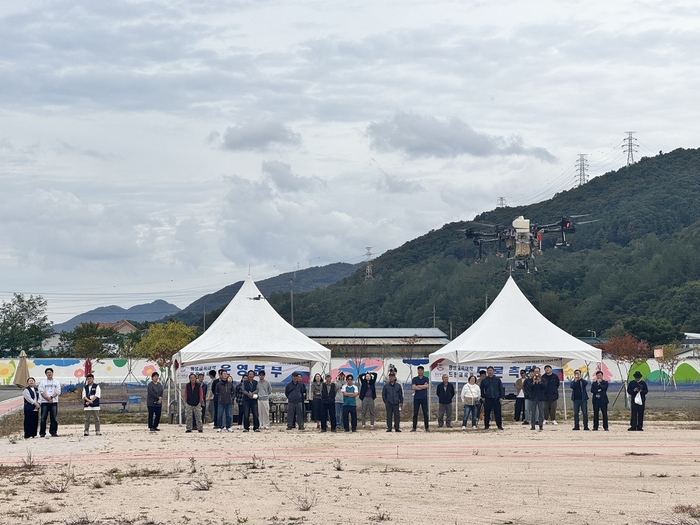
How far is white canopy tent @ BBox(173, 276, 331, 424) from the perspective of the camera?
25.8 metres

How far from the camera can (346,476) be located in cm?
1371

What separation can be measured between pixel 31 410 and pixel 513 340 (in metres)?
12.4

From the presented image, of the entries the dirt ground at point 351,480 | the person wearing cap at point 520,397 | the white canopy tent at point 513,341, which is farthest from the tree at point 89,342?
the dirt ground at point 351,480

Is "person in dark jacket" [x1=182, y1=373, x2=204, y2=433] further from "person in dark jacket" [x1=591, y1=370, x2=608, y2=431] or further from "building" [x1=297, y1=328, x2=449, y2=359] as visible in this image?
"building" [x1=297, y1=328, x2=449, y2=359]

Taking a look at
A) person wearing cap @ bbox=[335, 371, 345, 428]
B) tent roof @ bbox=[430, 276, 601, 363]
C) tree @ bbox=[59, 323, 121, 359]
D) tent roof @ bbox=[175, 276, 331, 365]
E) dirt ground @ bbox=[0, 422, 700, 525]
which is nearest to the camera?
dirt ground @ bbox=[0, 422, 700, 525]

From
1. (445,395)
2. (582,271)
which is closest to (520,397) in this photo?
(445,395)

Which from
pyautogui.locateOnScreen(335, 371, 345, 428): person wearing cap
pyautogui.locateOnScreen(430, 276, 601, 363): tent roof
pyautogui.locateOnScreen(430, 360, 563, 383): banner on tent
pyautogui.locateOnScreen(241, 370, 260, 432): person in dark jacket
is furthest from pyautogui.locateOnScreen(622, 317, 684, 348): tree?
pyautogui.locateOnScreen(241, 370, 260, 432): person in dark jacket

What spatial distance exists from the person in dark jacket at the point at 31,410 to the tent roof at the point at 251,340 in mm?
4671

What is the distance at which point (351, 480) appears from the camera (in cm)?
1327

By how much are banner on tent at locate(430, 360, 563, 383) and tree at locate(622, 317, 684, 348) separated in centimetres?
4355

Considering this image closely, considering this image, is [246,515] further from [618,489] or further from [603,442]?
A: [603,442]

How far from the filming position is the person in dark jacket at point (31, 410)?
21609 millimetres

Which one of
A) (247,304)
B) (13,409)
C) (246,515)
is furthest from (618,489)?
(13,409)

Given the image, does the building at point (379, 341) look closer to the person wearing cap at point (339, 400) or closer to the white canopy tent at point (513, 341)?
the white canopy tent at point (513, 341)
